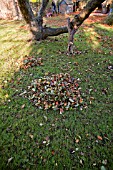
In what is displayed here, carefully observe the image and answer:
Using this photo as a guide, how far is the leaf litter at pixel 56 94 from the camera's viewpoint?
8.73 feet

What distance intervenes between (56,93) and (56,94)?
0.13 ft

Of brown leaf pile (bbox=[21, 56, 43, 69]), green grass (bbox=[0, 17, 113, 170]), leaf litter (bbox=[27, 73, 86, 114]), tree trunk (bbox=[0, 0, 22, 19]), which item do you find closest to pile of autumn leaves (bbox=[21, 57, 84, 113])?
leaf litter (bbox=[27, 73, 86, 114])

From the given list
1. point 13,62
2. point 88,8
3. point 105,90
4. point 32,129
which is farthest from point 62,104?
point 88,8

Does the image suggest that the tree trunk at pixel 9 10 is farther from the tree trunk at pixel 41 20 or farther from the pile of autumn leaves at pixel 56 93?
the pile of autumn leaves at pixel 56 93

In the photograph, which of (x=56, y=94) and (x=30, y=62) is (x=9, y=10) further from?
(x=56, y=94)

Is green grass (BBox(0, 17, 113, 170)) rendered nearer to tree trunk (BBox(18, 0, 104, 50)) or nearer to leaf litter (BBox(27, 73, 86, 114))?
leaf litter (BBox(27, 73, 86, 114))

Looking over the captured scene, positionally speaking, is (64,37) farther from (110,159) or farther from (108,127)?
(110,159)

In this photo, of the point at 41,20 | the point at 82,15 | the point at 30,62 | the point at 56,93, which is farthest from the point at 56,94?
the point at 41,20

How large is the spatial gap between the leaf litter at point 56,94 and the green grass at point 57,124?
13cm

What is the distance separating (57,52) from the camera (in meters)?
4.70

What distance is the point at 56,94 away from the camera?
9.05 ft

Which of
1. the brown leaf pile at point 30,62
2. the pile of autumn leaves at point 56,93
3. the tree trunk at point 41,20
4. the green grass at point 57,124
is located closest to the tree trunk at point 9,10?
the tree trunk at point 41,20

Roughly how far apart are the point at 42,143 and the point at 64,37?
527 cm

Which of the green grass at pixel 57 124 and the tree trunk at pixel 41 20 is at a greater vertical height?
the tree trunk at pixel 41 20
